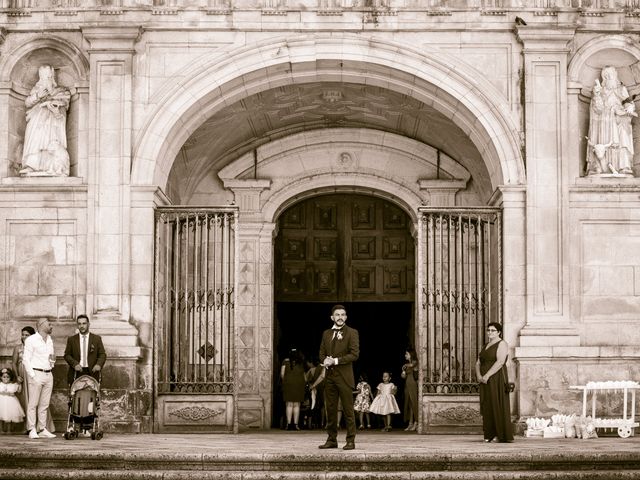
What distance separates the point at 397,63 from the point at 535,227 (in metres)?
3.06

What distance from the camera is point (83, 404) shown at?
54.0ft

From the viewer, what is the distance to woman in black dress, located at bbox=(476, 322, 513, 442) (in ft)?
53.5

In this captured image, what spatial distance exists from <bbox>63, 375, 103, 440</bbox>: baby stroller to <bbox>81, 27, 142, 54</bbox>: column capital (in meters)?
4.87

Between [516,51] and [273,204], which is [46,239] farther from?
[516,51]

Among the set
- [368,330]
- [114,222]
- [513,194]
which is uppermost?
[513,194]

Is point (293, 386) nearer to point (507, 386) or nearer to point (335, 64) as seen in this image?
point (335, 64)

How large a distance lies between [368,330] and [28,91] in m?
10.7

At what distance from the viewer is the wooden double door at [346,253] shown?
2280 centimetres

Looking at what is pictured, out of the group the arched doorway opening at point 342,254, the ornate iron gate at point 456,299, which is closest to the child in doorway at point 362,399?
the arched doorway opening at point 342,254

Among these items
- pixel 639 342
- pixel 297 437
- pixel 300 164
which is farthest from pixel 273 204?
pixel 639 342

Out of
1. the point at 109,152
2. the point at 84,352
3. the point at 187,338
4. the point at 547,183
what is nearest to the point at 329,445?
the point at 84,352

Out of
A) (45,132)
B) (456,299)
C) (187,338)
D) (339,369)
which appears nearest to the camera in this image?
(339,369)

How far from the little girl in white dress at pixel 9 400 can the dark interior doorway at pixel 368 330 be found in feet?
25.6

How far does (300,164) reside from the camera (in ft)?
74.2
